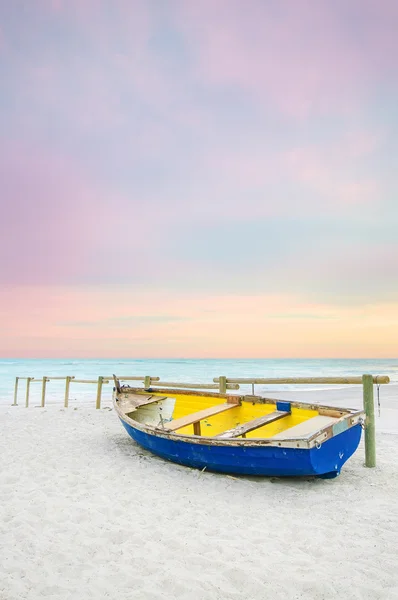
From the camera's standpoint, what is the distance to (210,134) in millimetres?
15445

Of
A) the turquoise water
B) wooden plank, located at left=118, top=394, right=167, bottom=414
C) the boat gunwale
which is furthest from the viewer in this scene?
the turquoise water

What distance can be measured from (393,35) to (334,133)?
3.98m

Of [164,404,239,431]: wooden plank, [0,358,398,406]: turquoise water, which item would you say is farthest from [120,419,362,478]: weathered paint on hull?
[0,358,398,406]: turquoise water

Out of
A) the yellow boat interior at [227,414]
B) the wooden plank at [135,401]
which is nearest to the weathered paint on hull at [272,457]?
the yellow boat interior at [227,414]

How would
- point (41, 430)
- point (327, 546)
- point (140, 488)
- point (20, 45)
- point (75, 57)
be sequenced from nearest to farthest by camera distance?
point (327, 546) → point (140, 488) → point (41, 430) → point (20, 45) → point (75, 57)

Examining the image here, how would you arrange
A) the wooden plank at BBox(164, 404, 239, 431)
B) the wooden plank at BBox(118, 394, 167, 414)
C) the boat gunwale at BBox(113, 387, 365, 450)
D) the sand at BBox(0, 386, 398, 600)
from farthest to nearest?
the wooden plank at BBox(118, 394, 167, 414), the wooden plank at BBox(164, 404, 239, 431), the boat gunwale at BBox(113, 387, 365, 450), the sand at BBox(0, 386, 398, 600)

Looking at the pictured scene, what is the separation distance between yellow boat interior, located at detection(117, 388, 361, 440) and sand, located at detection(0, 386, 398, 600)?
0.69 meters

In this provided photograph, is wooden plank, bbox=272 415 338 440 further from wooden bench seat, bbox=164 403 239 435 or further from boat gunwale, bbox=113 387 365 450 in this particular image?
wooden bench seat, bbox=164 403 239 435

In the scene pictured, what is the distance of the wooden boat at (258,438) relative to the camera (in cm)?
411

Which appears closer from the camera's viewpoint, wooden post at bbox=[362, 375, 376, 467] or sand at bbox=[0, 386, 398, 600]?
sand at bbox=[0, 386, 398, 600]

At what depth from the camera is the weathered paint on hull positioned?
4.09m

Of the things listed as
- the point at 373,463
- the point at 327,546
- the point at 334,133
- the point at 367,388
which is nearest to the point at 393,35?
the point at 334,133

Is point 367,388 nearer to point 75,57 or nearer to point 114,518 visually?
point 114,518

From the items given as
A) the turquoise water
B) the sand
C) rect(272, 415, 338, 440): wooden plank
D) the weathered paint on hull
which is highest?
rect(272, 415, 338, 440): wooden plank
